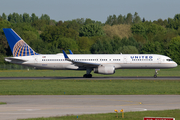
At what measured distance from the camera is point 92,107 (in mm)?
21328

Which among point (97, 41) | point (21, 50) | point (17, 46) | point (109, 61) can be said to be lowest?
point (109, 61)

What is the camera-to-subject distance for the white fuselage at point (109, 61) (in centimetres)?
5284

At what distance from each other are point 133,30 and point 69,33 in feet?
158

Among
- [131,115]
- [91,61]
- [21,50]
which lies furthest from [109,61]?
[131,115]

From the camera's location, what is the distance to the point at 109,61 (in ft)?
174

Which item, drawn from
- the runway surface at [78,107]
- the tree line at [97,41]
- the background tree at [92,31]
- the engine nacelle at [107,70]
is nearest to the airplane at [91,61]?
the engine nacelle at [107,70]

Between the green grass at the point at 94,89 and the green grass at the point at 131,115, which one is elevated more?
the green grass at the point at 94,89

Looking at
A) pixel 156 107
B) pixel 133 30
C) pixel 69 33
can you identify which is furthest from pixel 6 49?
pixel 156 107

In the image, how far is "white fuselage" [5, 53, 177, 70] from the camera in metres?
52.8

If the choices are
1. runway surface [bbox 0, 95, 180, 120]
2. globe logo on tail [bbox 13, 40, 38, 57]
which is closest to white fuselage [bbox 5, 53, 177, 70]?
globe logo on tail [bbox 13, 40, 38, 57]

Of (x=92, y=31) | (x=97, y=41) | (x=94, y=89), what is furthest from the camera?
(x=92, y=31)

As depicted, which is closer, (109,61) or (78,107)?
(78,107)

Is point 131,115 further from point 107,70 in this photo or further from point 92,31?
point 92,31

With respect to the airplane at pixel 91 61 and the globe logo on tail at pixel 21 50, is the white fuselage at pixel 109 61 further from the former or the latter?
the globe logo on tail at pixel 21 50
